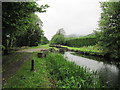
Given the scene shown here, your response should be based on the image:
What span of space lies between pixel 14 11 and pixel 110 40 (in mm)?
10155

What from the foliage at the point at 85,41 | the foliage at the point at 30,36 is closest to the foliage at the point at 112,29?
the foliage at the point at 85,41

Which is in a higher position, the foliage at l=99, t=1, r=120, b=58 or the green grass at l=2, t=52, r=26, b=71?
Answer: the foliage at l=99, t=1, r=120, b=58

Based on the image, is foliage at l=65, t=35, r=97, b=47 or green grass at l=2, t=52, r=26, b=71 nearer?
green grass at l=2, t=52, r=26, b=71

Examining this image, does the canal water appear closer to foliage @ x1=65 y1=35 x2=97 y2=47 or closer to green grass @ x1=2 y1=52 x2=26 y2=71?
green grass @ x1=2 y1=52 x2=26 y2=71

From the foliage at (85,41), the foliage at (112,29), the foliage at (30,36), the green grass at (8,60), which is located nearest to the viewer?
the green grass at (8,60)

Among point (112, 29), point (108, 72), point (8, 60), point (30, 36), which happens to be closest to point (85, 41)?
point (30, 36)

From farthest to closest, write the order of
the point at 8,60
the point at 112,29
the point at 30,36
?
the point at 30,36
the point at 112,29
the point at 8,60

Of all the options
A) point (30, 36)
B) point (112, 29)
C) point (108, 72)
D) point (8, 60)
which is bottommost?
point (108, 72)

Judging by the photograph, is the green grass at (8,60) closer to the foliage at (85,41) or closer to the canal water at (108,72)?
the canal water at (108,72)

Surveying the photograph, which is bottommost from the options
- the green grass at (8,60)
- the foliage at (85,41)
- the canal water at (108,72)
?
the canal water at (108,72)

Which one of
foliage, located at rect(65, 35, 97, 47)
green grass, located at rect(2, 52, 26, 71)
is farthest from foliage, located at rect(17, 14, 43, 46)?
foliage, located at rect(65, 35, 97, 47)

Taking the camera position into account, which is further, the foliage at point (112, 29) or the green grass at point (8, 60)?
the foliage at point (112, 29)

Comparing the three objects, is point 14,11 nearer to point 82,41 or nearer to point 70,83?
point 70,83

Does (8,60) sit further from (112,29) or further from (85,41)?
(85,41)
